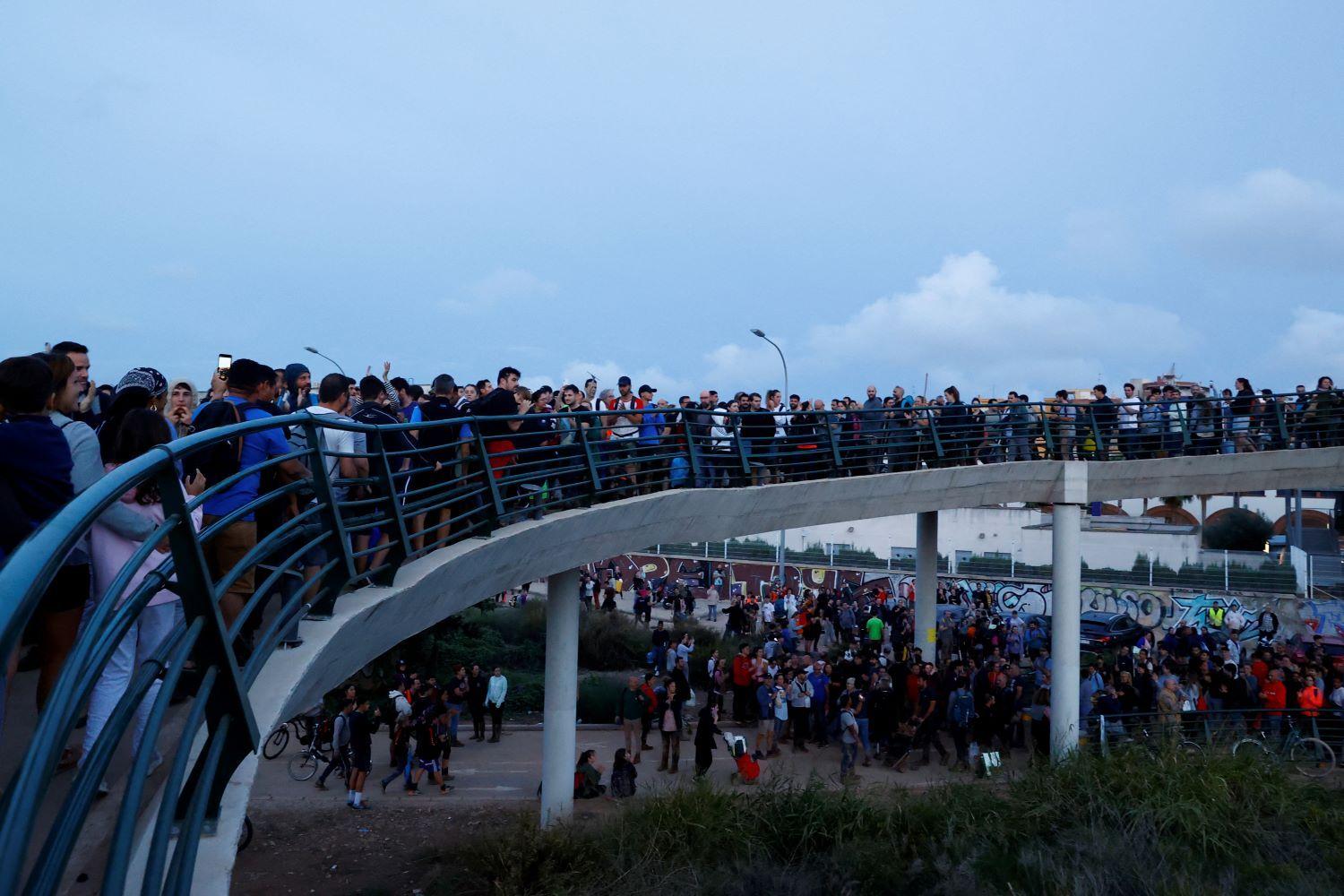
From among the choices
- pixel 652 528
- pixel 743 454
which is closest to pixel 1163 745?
pixel 743 454

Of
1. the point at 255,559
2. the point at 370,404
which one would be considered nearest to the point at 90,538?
the point at 255,559

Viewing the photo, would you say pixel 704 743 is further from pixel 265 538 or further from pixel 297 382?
pixel 265 538

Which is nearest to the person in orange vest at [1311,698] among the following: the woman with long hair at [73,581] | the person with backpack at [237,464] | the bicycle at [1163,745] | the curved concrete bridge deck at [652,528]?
the bicycle at [1163,745]

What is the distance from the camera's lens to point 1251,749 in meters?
13.3

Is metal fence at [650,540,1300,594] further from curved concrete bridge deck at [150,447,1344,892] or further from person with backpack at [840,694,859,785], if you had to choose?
curved concrete bridge deck at [150,447,1344,892]

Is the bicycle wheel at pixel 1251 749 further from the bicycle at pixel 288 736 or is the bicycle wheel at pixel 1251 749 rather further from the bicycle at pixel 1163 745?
the bicycle at pixel 288 736

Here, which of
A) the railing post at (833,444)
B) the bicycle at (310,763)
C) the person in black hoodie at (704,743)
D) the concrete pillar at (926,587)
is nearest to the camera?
the railing post at (833,444)

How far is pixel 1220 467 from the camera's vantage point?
1925 centimetres

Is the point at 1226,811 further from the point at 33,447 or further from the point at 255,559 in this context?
the point at 33,447

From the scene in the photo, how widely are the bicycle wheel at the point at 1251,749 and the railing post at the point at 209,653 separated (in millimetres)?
12500

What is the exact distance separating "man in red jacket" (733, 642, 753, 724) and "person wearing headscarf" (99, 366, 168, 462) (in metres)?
15.1

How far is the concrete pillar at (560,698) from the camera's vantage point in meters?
13.2

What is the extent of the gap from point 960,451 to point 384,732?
12.1m

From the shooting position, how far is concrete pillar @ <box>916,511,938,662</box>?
71.6 feet
